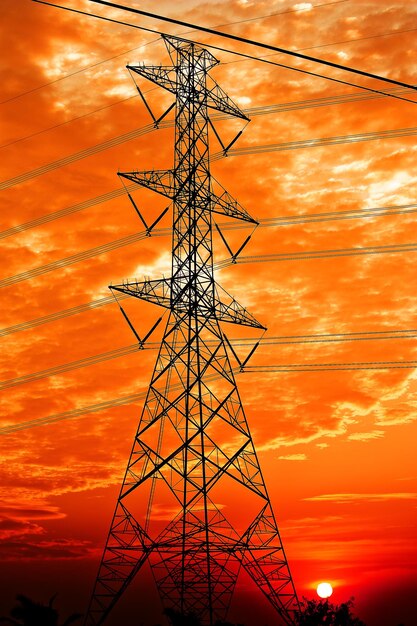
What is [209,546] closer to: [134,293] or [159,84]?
[134,293]

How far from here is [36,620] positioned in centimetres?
3309

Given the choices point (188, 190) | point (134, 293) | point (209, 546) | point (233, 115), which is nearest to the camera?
point (209, 546)

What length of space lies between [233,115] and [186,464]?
17.5 meters

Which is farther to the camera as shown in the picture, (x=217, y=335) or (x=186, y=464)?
(x=217, y=335)

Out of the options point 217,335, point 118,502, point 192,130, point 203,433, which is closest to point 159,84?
point 192,130

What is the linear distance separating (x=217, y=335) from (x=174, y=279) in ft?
9.58

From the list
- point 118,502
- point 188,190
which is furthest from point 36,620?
point 188,190

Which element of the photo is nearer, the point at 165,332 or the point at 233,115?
the point at 165,332

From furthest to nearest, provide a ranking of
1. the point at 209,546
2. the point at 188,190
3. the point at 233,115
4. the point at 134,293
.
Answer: the point at 233,115 → the point at 188,190 → the point at 134,293 → the point at 209,546

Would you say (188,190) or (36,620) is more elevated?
(188,190)

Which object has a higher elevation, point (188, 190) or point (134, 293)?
point (188, 190)

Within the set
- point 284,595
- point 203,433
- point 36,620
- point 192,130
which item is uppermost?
point 192,130

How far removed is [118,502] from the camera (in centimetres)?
3347

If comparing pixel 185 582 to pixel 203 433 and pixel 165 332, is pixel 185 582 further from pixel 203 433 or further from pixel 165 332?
pixel 165 332
